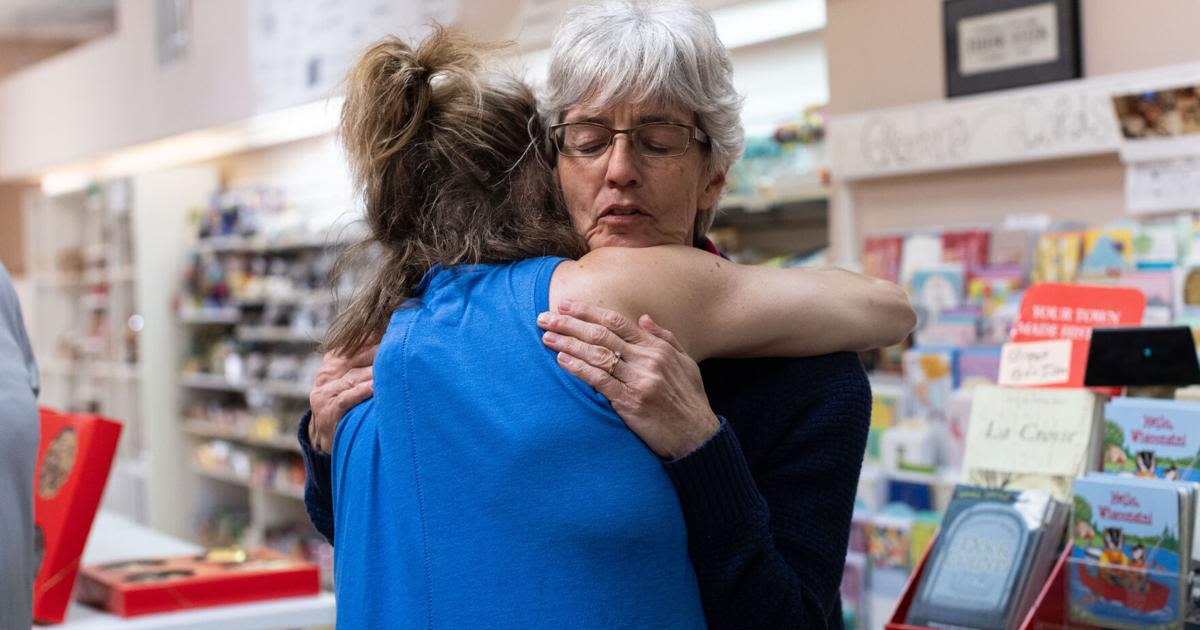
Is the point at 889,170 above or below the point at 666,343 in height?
above

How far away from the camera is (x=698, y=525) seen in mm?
1200

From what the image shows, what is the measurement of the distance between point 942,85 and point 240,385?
5.25 metres

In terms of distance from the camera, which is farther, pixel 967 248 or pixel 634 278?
pixel 967 248

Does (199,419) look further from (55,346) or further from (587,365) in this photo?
(587,365)

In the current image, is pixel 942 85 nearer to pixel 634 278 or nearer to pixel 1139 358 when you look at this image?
pixel 1139 358

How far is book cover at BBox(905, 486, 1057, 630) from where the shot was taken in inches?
63.9

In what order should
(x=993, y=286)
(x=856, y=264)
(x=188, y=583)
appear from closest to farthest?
1. (x=188, y=583)
2. (x=993, y=286)
3. (x=856, y=264)

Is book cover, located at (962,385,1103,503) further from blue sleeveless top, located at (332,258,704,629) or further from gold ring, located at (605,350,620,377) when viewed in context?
gold ring, located at (605,350,620,377)

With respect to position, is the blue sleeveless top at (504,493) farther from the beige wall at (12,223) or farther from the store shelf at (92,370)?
the beige wall at (12,223)

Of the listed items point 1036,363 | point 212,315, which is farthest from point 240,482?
point 1036,363

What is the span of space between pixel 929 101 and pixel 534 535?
9.56ft

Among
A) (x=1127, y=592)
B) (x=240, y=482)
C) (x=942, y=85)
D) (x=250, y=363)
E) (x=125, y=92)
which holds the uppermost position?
(x=125, y=92)

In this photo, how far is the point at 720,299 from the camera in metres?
1.25

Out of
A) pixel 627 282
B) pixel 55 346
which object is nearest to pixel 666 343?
pixel 627 282
